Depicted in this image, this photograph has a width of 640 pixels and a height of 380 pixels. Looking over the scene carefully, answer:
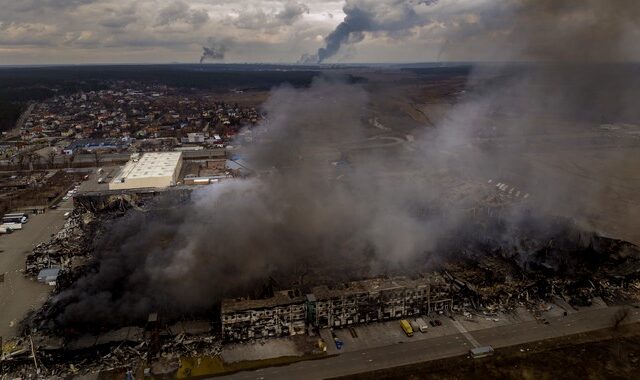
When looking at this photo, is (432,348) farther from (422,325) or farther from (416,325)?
(416,325)

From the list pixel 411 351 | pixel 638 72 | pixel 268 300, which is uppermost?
pixel 638 72

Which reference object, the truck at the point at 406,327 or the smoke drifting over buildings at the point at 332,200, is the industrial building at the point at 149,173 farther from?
the truck at the point at 406,327

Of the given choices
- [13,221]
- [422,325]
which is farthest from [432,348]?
[13,221]

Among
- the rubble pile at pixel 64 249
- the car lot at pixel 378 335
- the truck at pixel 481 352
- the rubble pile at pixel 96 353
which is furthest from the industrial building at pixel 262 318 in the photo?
the rubble pile at pixel 64 249

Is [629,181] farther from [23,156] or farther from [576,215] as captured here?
[23,156]

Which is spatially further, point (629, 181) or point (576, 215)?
point (629, 181)

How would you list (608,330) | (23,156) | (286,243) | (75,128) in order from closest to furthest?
(608,330) < (286,243) < (23,156) < (75,128)

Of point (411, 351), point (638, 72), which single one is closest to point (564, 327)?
point (411, 351)
